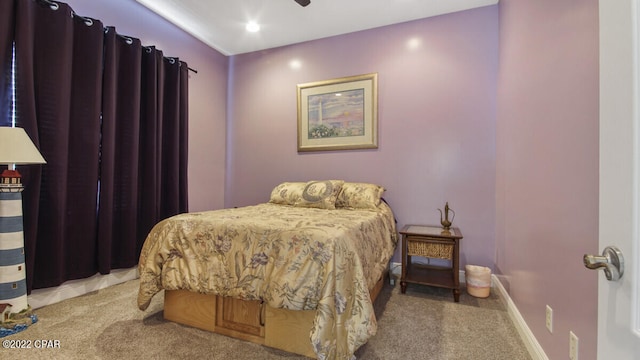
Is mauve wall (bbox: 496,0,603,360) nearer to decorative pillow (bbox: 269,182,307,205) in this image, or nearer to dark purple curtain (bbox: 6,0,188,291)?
decorative pillow (bbox: 269,182,307,205)

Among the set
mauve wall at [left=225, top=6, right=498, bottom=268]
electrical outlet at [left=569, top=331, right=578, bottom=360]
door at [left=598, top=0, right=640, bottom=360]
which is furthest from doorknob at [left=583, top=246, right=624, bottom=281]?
mauve wall at [left=225, top=6, right=498, bottom=268]

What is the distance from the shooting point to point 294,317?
1.54m

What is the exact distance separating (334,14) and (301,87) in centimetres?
89

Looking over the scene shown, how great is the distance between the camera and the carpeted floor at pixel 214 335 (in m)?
1.52

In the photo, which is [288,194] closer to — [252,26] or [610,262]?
[252,26]

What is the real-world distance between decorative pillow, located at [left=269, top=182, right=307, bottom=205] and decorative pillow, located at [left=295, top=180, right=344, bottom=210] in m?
0.06

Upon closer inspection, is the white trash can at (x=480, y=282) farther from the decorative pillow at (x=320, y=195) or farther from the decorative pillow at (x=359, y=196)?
the decorative pillow at (x=320, y=195)

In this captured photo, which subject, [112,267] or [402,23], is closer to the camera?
[112,267]

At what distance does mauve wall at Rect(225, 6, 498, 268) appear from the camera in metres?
2.71

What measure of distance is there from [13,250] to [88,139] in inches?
37.4

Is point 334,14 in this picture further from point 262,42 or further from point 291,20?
point 262,42

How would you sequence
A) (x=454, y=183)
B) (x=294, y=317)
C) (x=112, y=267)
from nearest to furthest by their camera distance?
(x=294, y=317), (x=112, y=267), (x=454, y=183)

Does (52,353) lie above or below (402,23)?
below

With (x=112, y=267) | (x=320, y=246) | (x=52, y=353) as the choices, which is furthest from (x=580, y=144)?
(x=112, y=267)
